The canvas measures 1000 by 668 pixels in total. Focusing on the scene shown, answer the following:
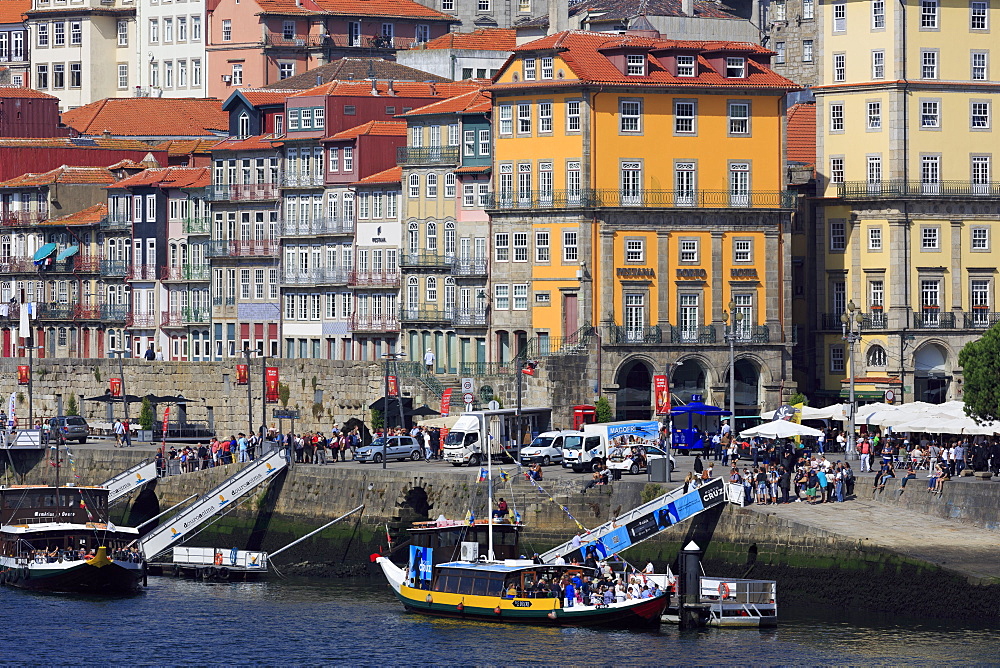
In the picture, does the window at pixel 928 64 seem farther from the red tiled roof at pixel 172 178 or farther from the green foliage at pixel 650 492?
the red tiled roof at pixel 172 178

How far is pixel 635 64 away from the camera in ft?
387

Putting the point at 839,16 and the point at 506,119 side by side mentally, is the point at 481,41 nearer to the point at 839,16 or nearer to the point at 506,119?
the point at 839,16

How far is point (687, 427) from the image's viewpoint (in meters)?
114

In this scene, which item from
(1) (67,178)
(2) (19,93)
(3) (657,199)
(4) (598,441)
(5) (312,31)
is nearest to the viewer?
(4) (598,441)

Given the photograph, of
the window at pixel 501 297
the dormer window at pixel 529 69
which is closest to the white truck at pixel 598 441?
the window at pixel 501 297

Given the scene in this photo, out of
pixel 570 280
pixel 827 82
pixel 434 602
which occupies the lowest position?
pixel 434 602

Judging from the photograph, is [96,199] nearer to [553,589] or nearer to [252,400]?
[252,400]

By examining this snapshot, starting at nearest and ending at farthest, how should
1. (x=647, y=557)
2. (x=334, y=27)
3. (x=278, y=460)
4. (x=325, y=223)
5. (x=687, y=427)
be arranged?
(x=647, y=557) < (x=278, y=460) < (x=687, y=427) < (x=325, y=223) < (x=334, y=27)

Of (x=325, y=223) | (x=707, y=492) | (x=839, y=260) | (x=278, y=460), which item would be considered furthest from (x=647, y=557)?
(x=325, y=223)

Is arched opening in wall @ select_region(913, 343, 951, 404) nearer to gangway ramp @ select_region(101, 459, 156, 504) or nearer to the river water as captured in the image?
gangway ramp @ select_region(101, 459, 156, 504)

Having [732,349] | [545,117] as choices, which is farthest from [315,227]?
[732,349]

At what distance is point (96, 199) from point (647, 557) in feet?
231

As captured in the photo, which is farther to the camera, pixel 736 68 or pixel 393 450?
pixel 736 68

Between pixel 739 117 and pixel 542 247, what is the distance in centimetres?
969
